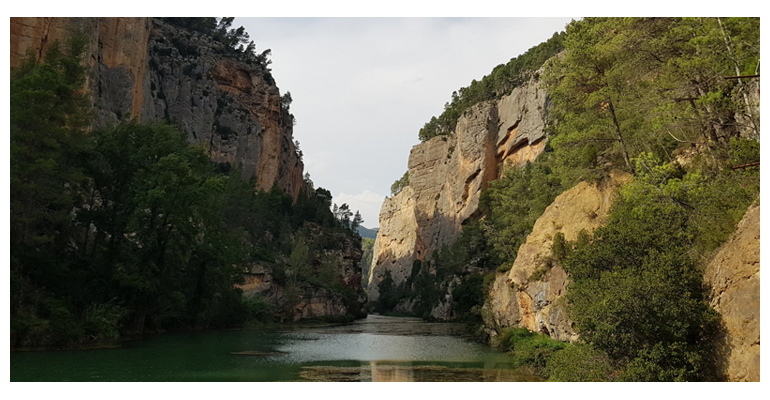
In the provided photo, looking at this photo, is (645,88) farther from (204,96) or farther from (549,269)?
(204,96)

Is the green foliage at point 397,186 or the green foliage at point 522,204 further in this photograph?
the green foliage at point 397,186

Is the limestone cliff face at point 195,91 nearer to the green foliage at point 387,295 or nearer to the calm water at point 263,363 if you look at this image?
the green foliage at point 387,295

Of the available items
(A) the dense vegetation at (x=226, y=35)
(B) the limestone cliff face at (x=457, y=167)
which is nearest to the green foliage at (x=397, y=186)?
(B) the limestone cliff face at (x=457, y=167)

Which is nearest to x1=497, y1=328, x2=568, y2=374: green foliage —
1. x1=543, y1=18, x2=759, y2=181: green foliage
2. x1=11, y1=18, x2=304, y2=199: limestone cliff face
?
x1=543, y1=18, x2=759, y2=181: green foliage

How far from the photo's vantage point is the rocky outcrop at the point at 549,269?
2383 cm

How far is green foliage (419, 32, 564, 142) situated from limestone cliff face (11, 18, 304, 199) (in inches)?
1127

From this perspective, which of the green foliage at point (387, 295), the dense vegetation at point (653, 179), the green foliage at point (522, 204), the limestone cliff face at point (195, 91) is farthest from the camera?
the green foliage at point (387, 295)

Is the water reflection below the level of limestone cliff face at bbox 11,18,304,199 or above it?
below

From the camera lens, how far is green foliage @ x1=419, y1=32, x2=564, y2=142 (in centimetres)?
7712

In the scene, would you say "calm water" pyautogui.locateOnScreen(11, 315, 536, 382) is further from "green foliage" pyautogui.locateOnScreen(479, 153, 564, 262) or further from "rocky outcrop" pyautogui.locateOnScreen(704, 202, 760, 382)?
"green foliage" pyautogui.locateOnScreen(479, 153, 564, 262)

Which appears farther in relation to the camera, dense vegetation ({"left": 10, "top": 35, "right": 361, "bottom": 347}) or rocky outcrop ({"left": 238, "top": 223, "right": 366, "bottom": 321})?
rocky outcrop ({"left": 238, "top": 223, "right": 366, "bottom": 321})

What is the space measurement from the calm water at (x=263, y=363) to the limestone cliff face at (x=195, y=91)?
28647mm

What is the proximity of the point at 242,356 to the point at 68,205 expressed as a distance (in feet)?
38.0
